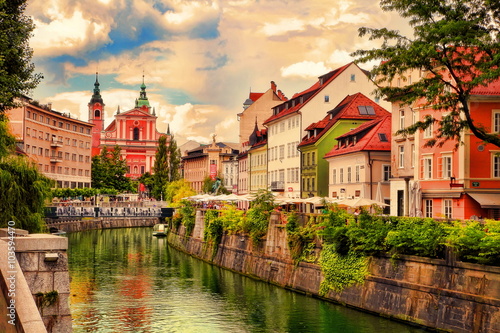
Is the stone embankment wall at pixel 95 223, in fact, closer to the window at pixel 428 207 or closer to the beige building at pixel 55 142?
the beige building at pixel 55 142

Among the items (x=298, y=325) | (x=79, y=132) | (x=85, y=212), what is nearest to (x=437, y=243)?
(x=298, y=325)

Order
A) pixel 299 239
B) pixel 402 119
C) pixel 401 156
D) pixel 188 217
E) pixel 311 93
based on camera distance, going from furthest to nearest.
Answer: pixel 311 93, pixel 188 217, pixel 401 156, pixel 402 119, pixel 299 239

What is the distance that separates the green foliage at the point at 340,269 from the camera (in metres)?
30.0

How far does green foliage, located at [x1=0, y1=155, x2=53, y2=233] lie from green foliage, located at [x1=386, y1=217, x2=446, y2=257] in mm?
17489

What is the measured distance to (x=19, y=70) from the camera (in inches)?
1033

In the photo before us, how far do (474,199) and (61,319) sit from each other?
29930 millimetres

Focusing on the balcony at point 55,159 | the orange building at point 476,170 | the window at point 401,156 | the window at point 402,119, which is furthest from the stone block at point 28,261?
the balcony at point 55,159

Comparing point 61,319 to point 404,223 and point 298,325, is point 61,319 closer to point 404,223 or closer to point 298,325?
point 298,325

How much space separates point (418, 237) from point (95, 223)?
75.3m

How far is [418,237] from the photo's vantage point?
85.2ft

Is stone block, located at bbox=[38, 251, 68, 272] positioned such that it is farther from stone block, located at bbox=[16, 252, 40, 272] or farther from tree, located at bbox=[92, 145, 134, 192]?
tree, located at bbox=[92, 145, 134, 192]

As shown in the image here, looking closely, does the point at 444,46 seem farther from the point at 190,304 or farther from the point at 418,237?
the point at 190,304

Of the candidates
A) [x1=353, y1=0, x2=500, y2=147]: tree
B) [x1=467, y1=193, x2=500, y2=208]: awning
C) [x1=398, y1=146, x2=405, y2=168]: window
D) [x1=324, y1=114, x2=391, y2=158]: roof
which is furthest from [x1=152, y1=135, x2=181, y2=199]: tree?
[x1=353, y1=0, x2=500, y2=147]: tree

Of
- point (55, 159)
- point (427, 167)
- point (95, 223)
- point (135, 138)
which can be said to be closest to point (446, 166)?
point (427, 167)
